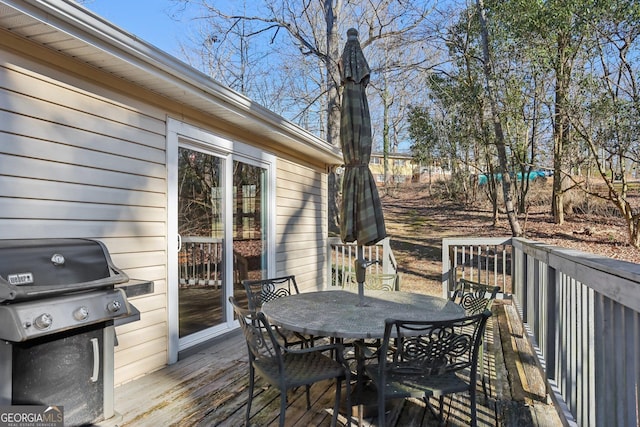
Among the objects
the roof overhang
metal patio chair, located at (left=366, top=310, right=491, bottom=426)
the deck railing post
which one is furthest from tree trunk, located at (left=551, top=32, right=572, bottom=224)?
metal patio chair, located at (left=366, top=310, right=491, bottom=426)

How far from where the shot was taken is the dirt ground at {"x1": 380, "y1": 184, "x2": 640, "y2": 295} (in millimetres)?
9352

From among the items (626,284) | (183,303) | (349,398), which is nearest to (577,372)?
(626,284)

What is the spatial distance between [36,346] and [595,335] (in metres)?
2.51

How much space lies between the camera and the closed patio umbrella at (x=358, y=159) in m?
2.75

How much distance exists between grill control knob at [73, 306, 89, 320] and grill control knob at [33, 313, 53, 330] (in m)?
0.12

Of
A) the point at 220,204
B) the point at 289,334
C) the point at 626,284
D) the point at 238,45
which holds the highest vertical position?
the point at 238,45

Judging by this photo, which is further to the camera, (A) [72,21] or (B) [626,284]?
(A) [72,21]

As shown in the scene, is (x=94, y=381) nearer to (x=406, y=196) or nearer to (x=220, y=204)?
(x=220, y=204)

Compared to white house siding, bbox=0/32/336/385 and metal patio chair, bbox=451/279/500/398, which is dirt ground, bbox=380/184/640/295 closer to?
metal patio chair, bbox=451/279/500/398

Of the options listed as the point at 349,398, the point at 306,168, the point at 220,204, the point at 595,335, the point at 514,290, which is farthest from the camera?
the point at 306,168

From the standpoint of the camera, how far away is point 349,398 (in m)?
2.26

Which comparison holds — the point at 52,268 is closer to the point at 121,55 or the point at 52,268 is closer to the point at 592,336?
the point at 121,55

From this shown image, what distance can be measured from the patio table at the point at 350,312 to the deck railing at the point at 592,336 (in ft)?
2.03

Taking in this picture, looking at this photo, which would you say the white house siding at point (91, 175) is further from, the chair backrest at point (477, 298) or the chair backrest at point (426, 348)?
the chair backrest at point (477, 298)
